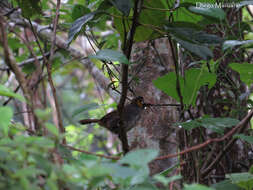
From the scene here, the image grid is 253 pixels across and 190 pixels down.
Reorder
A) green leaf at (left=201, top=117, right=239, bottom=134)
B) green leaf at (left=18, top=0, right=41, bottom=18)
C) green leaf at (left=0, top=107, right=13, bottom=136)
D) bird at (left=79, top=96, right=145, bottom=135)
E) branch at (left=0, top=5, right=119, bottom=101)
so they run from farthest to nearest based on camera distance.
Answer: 1. branch at (left=0, top=5, right=119, bottom=101)
2. bird at (left=79, top=96, right=145, bottom=135)
3. green leaf at (left=18, top=0, right=41, bottom=18)
4. green leaf at (left=201, top=117, right=239, bottom=134)
5. green leaf at (left=0, top=107, right=13, bottom=136)

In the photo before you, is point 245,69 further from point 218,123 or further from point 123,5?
point 123,5

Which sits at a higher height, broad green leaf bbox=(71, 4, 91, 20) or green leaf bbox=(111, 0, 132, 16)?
broad green leaf bbox=(71, 4, 91, 20)

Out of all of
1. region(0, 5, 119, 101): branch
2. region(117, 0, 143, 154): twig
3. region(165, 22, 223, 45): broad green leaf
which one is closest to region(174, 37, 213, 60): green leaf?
region(165, 22, 223, 45): broad green leaf

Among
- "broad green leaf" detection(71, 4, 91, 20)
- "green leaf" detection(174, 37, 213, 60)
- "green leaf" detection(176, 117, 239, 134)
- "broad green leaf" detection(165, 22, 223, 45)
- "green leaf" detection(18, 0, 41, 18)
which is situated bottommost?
"green leaf" detection(176, 117, 239, 134)

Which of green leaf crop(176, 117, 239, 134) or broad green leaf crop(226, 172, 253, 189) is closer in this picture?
broad green leaf crop(226, 172, 253, 189)

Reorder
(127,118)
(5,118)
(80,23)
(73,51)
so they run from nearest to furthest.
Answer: (5,118), (80,23), (127,118), (73,51)

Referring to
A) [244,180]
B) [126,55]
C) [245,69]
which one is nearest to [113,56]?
[126,55]

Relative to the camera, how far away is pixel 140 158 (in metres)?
0.53

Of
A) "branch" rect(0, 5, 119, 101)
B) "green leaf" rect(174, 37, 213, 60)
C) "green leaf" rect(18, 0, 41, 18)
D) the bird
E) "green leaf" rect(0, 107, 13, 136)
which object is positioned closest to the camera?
"green leaf" rect(0, 107, 13, 136)

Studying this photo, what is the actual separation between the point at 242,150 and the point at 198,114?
0.39 m

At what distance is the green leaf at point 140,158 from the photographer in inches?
20.5

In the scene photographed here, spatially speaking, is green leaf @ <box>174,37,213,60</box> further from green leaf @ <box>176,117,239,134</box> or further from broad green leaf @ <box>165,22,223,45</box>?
green leaf @ <box>176,117,239,134</box>

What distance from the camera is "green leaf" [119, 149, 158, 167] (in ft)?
1.71

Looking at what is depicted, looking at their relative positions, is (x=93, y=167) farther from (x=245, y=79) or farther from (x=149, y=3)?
(x=245, y=79)
